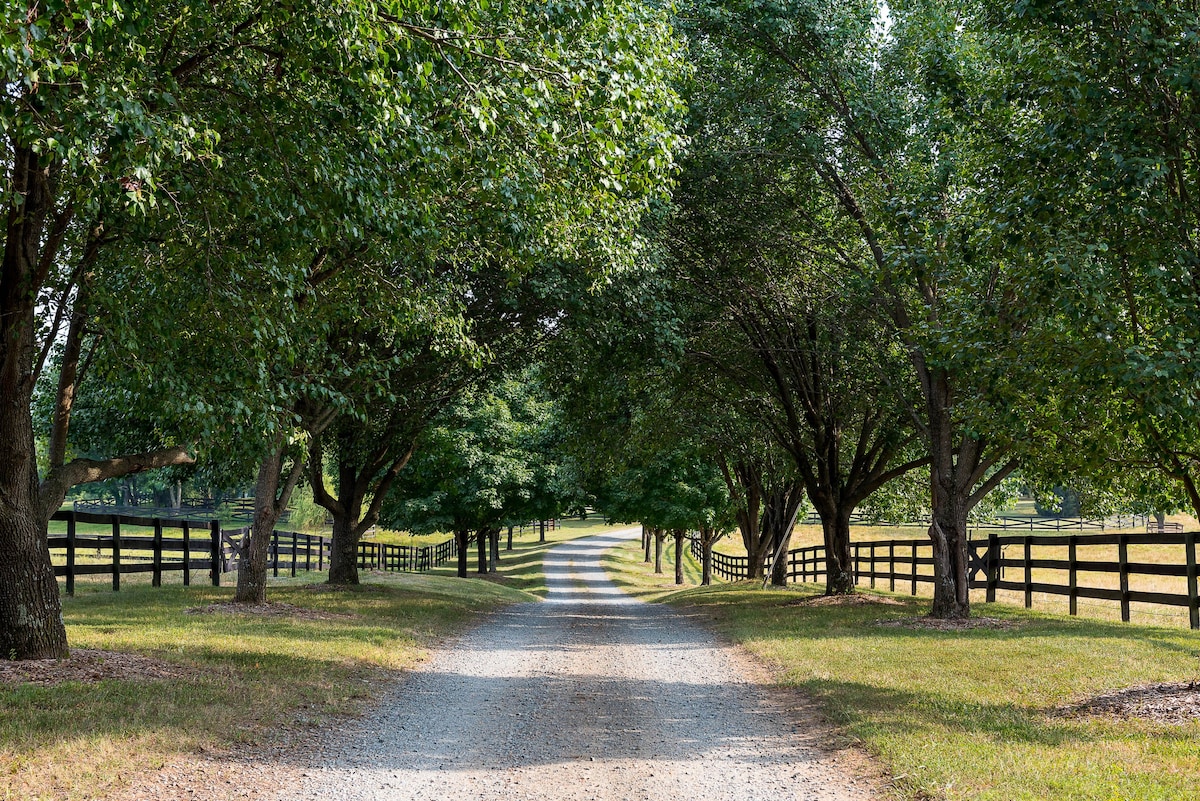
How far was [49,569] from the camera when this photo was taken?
29.0 feet

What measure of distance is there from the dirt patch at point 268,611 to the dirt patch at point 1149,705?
36.1 ft

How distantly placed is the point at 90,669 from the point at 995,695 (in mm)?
8411

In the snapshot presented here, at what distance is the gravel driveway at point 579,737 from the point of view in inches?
240

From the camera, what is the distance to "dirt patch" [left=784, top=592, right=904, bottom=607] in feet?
62.7

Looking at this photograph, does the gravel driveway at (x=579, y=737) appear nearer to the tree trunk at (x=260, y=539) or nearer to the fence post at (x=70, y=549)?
the tree trunk at (x=260, y=539)

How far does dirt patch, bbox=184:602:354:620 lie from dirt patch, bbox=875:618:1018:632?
8978 mm

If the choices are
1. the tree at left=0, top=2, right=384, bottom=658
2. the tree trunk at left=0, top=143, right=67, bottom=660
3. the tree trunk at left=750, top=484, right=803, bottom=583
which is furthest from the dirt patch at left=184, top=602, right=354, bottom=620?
the tree trunk at left=750, top=484, right=803, bottom=583

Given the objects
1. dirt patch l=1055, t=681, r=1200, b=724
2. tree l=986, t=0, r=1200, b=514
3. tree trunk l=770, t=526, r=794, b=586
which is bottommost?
tree trunk l=770, t=526, r=794, b=586

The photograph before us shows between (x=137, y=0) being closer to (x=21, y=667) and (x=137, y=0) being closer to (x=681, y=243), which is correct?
(x=21, y=667)

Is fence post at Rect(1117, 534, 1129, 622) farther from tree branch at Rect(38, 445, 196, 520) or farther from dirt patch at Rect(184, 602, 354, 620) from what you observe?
tree branch at Rect(38, 445, 196, 520)

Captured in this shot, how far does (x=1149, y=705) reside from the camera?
8.18 metres

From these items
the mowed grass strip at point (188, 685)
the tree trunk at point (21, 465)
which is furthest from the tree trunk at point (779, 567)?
the tree trunk at point (21, 465)

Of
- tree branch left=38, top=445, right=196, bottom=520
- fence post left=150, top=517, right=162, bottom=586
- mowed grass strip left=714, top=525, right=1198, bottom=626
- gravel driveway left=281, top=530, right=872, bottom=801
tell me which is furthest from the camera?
mowed grass strip left=714, top=525, right=1198, bottom=626

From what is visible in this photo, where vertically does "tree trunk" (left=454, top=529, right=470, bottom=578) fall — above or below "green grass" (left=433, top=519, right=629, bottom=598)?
above
